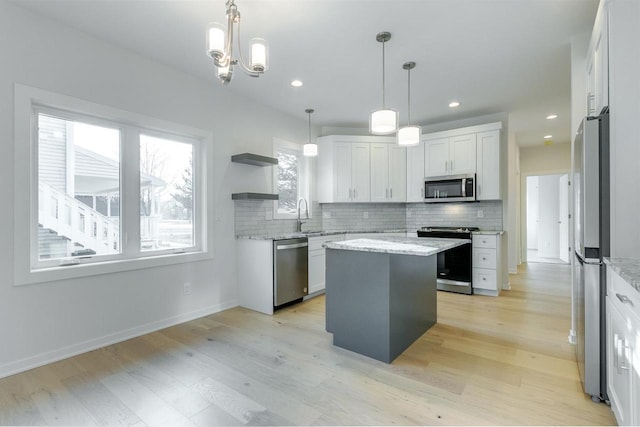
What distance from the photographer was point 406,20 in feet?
8.18

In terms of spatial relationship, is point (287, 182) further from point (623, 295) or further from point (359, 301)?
point (623, 295)

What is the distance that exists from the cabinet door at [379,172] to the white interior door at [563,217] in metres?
4.87

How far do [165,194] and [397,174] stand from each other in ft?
12.0

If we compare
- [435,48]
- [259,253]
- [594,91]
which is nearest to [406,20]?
[435,48]

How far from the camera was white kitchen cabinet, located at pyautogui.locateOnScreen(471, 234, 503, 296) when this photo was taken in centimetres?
438

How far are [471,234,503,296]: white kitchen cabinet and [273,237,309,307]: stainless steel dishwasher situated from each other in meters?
2.48

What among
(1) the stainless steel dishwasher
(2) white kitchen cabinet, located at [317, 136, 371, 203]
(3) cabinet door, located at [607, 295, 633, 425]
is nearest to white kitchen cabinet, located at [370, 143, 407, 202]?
(2) white kitchen cabinet, located at [317, 136, 371, 203]

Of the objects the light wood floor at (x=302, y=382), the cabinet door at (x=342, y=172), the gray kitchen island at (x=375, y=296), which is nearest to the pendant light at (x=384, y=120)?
the gray kitchen island at (x=375, y=296)

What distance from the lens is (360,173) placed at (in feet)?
17.3

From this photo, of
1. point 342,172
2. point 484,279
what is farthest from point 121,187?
point 484,279

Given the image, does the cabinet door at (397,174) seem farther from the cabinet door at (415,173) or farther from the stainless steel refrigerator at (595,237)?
the stainless steel refrigerator at (595,237)

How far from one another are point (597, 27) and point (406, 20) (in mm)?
1278

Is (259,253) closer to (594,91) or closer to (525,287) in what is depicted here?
(594,91)

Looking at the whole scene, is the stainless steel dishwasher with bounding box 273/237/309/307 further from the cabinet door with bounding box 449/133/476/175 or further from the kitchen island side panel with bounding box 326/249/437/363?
the cabinet door with bounding box 449/133/476/175
